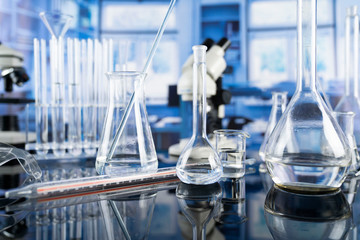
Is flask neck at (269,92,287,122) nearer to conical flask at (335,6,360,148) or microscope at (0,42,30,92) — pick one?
conical flask at (335,6,360,148)

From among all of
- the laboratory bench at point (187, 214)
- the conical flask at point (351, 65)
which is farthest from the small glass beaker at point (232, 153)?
the conical flask at point (351, 65)

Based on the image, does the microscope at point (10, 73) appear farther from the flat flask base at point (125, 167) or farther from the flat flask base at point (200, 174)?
the flat flask base at point (200, 174)

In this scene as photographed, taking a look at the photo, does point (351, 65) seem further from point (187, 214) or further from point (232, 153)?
point (187, 214)

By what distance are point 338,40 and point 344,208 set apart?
4236mm

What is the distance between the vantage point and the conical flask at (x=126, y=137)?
59cm

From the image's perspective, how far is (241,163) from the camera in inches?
26.3

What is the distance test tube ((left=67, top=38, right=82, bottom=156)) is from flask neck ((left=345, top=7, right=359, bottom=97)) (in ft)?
2.44

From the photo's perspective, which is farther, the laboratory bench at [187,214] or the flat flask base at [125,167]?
the flat flask base at [125,167]

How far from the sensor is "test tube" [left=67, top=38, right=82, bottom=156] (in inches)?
36.9

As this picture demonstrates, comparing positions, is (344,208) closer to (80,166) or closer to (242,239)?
(242,239)

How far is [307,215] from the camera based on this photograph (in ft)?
1.37

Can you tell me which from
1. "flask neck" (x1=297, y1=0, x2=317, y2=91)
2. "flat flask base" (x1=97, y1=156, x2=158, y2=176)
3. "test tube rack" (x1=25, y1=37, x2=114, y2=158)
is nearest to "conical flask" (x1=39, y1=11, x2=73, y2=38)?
"test tube rack" (x1=25, y1=37, x2=114, y2=158)

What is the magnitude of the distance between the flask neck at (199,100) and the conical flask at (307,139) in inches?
5.2

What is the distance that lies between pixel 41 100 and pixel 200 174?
0.61m
